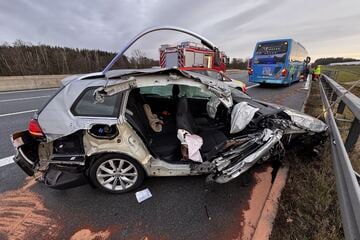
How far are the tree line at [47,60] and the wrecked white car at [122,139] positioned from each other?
1854 cm

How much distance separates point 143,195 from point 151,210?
11.9 inches

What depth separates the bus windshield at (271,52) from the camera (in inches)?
485

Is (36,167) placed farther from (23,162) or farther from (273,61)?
(273,61)

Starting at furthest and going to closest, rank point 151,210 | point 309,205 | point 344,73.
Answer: point 344,73
point 151,210
point 309,205

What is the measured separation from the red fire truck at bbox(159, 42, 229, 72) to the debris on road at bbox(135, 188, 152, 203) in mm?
11013

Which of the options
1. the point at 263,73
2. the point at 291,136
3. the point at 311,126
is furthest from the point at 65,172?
the point at 263,73

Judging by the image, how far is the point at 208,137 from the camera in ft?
10.4

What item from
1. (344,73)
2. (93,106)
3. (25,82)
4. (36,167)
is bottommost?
(344,73)

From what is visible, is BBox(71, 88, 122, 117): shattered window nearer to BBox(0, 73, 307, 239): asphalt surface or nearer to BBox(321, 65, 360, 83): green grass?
BBox(0, 73, 307, 239): asphalt surface

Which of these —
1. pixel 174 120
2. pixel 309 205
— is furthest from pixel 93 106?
pixel 309 205

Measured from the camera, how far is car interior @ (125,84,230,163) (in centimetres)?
279

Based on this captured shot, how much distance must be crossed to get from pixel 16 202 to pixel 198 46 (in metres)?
14.0

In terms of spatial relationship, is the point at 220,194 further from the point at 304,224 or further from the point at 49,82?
the point at 49,82

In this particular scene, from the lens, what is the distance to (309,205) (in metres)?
2.27
